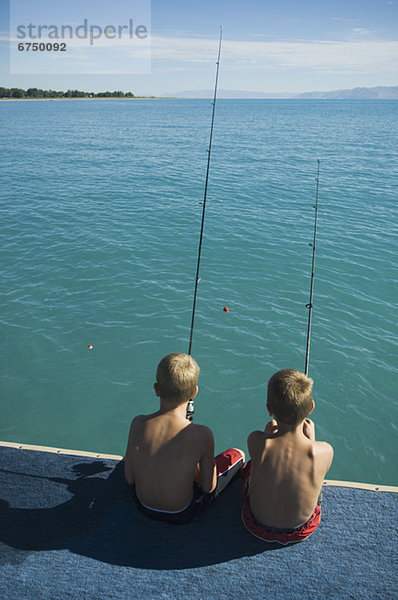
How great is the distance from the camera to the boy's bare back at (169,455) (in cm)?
266

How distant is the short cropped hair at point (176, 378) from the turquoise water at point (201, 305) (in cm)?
321

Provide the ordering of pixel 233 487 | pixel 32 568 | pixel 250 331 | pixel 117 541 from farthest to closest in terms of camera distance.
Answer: pixel 250 331
pixel 233 487
pixel 117 541
pixel 32 568

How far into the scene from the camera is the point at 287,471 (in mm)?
2557

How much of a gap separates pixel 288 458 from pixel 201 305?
21.4 feet

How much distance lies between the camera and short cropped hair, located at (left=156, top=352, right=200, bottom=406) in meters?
2.69

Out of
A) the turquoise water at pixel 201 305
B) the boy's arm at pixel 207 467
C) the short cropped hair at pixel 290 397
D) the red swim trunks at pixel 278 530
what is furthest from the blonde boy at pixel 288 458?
the turquoise water at pixel 201 305

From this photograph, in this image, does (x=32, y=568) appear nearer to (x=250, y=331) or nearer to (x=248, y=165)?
(x=250, y=331)

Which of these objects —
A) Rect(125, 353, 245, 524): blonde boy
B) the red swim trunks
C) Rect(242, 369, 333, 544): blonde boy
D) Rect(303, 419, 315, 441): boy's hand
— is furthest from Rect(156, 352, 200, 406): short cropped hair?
the red swim trunks

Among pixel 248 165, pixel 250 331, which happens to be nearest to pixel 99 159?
pixel 248 165

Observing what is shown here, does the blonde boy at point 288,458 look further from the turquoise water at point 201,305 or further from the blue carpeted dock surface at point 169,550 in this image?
the turquoise water at point 201,305

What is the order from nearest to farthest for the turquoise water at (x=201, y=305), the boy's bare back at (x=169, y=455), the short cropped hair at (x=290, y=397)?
the short cropped hair at (x=290, y=397), the boy's bare back at (x=169, y=455), the turquoise water at (x=201, y=305)

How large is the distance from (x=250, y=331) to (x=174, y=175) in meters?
14.9

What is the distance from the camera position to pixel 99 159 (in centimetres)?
2492

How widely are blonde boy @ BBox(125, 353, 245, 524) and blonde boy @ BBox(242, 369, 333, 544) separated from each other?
1.17ft
